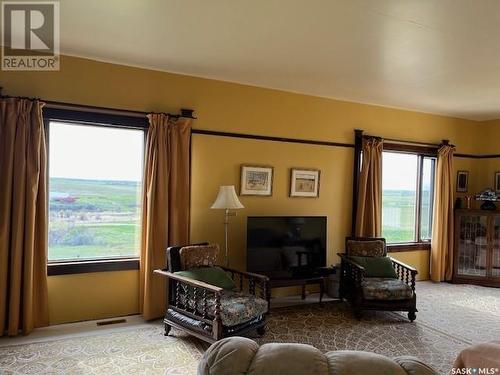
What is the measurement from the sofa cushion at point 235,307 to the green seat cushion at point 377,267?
5.41 feet

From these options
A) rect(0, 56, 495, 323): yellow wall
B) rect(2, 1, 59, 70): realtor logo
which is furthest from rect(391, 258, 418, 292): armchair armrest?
rect(2, 1, 59, 70): realtor logo

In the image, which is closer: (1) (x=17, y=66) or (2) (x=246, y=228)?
(1) (x=17, y=66)

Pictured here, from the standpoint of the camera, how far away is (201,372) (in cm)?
119

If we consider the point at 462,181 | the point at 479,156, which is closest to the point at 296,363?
the point at 462,181

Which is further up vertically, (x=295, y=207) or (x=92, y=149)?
(x=92, y=149)

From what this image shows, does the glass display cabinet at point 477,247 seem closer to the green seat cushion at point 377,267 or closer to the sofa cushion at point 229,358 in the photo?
the green seat cushion at point 377,267

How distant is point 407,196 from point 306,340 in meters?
3.59

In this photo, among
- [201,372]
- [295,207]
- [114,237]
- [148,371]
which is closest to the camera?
[201,372]

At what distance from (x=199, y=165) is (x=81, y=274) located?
1.76 m

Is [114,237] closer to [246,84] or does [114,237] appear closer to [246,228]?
[246,228]

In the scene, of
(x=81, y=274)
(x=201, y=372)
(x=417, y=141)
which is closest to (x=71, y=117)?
(x=81, y=274)

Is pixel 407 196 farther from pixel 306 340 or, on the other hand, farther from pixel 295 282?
pixel 306 340

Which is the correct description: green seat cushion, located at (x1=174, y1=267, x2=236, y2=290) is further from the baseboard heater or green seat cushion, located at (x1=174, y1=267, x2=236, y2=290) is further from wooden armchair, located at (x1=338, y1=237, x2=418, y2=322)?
wooden armchair, located at (x1=338, y1=237, x2=418, y2=322)

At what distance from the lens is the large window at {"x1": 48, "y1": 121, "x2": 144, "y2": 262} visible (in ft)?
12.9
